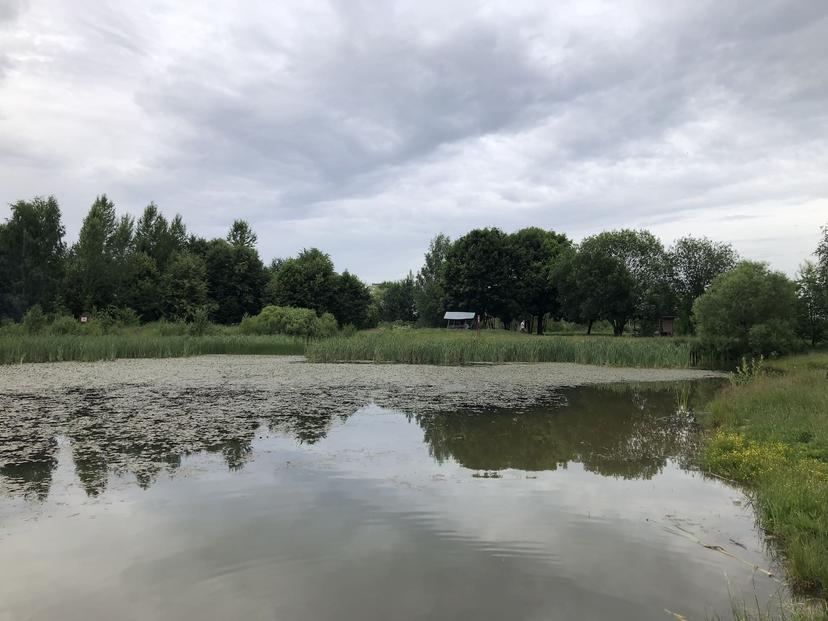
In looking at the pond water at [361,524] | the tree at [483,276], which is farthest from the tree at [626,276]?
the pond water at [361,524]

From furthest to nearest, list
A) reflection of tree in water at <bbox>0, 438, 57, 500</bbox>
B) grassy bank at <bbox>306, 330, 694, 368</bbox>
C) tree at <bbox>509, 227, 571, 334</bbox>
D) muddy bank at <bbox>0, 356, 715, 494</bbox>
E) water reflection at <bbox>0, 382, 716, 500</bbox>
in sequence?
tree at <bbox>509, 227, 571, 334</bbox> → grassy bank at <bbox>306, 330, 694, 368</bbox> → muddy bank at <bbox>0, 356, 715, 494</bbox> → water reflection at <bbox>0, 382, 716, 500</bbox> → reflection of tree in water at <bbox>0, 438, 57, 500</bbox>

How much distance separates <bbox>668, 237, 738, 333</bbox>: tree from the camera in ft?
135

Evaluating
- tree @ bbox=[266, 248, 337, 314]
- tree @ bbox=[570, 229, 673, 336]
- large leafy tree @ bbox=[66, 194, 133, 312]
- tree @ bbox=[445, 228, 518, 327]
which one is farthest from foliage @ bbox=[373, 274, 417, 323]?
large leafy tree @ bbox=[66, 194, 133, 312]

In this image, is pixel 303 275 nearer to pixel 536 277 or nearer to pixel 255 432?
pixel 536 277

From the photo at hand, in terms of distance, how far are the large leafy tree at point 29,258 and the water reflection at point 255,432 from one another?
33.3 meters

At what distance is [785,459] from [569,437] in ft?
10.3

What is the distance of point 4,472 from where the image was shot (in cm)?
644

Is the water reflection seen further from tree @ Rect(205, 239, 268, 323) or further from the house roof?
tree @ Rect(205, 239, 268, 323)

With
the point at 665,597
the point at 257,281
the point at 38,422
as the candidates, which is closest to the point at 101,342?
the point at 38,422

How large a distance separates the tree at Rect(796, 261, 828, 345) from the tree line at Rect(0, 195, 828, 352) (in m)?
9.25

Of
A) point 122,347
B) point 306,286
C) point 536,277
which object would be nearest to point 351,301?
point 306,286

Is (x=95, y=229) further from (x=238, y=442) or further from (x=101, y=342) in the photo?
(x=238, y=442)

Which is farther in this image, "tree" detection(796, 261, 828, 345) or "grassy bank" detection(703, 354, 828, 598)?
"tree" detection(796, 261, 828, 345)

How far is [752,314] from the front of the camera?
23.2m
